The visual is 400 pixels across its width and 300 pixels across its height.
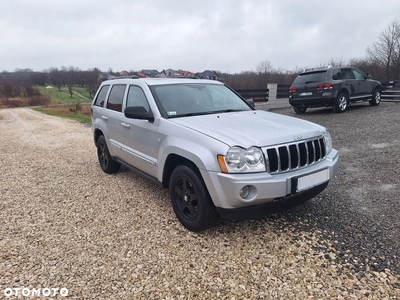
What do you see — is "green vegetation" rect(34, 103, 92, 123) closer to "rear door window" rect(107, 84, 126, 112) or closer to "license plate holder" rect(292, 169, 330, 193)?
"rear door window" rect(107, 84, 126, 112)

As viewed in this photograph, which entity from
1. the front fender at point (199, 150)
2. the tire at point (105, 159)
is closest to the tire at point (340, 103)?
the tire at point (105, 159)

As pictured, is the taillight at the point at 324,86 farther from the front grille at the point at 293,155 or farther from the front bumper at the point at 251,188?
the front bumper at the point at 251,188

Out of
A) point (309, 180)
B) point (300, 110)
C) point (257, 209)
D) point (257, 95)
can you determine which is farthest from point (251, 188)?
point (257, 95)

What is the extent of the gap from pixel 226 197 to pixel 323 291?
3.49ft

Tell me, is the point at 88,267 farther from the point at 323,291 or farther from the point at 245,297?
the point at 323,291

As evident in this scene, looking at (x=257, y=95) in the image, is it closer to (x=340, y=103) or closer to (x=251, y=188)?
(x=340, y=103)

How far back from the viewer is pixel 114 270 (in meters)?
2.51

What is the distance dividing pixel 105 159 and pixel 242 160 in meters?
3.44

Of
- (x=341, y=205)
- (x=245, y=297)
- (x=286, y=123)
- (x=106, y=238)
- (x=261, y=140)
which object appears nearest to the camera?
(x=245, y=297)

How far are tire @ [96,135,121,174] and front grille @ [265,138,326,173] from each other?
127 inches

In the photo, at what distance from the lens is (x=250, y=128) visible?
2.99 meters

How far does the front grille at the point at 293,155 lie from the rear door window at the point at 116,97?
269cm

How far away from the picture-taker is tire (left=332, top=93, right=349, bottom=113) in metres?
10.3

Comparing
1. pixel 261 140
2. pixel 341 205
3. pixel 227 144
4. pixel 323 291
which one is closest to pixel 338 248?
pixel 323 291
